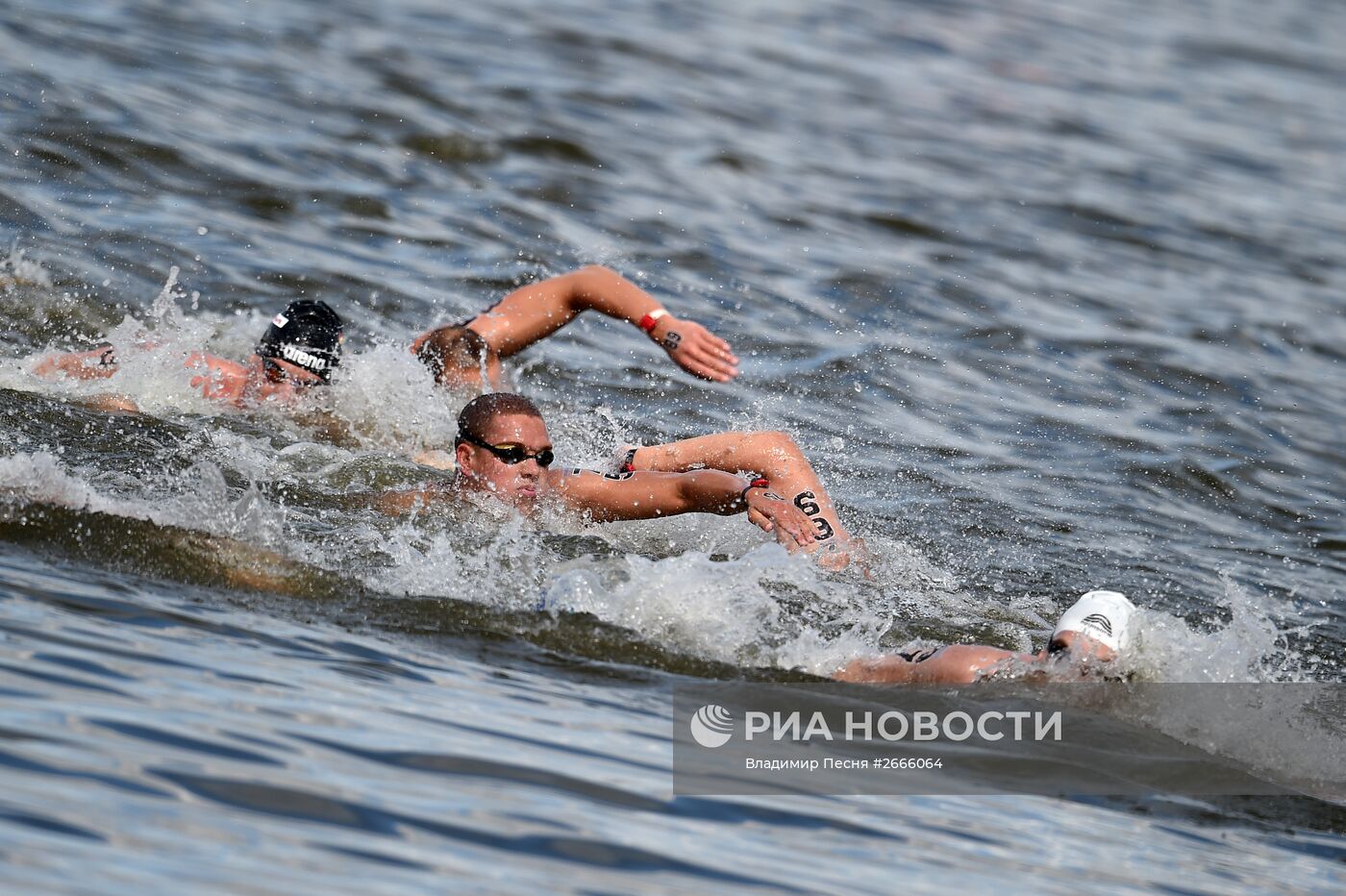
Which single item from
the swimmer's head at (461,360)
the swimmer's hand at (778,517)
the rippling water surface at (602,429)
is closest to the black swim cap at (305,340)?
the rippling water surface at (602,429)

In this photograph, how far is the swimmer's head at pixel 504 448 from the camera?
29.8 feet

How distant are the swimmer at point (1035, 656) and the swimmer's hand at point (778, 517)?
723 mm

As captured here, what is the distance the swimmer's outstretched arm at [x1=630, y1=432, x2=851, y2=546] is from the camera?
933 cm

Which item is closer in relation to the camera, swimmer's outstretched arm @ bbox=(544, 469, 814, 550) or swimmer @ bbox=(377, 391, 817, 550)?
swimmer's outstretched arm @ bbox=(544, 469, 814, 550)

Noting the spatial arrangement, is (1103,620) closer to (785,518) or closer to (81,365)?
(785,518)

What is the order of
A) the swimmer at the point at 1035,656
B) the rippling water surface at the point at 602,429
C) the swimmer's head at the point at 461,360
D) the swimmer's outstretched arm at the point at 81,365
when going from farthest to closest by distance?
the swimmer's head at the point at 461,360 → the swimmer's outstretched arm at the point at 81,365 → the swimmer at the point at 1035,656 → the rippling water surface at the point at 602,429

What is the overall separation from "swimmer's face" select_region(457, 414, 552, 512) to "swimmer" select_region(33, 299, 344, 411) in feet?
6.91

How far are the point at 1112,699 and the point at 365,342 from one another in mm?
7269

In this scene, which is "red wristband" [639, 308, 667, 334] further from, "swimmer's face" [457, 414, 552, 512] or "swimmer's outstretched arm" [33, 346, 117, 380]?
"swimmer's outstretched arm" [33, 346, 117, 380]

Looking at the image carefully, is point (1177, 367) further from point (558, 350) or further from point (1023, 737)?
point (1023, 737)

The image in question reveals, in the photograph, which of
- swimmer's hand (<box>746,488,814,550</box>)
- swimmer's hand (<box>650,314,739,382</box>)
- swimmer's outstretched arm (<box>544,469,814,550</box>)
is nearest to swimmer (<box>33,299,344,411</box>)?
swimmer's outstretched arm (<box>544,469,814,550</box>)

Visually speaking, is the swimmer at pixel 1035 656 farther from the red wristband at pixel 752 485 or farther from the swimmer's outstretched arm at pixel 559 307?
the swimmer's outstretched arm at pixel 559 307

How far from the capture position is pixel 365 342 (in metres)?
13.5

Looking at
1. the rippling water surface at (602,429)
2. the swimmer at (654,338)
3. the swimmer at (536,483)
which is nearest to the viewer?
the rippling water surface at (602,429)
